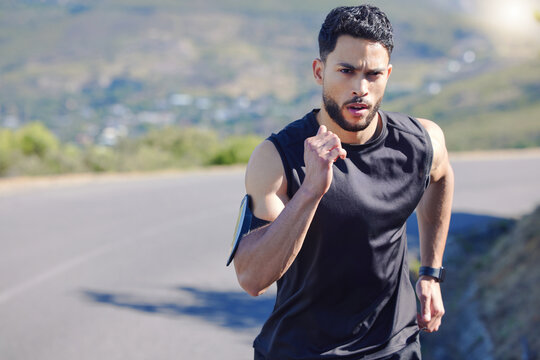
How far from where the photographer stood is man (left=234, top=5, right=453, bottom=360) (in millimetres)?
2486

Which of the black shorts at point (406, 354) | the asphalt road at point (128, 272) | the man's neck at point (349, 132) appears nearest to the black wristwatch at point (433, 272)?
the black shorts at point (406, 354)

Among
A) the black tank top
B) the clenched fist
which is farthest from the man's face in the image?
the clenched fist

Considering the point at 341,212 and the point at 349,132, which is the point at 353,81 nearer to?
the point at 349,132

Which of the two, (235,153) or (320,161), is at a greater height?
(320,161)

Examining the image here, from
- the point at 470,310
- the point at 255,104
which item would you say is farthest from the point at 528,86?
the point at 470,310

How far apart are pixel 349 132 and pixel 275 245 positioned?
0.57 m

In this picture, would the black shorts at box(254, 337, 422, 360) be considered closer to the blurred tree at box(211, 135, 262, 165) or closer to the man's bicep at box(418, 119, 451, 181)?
the man's bicep at box(418, 119, 451, 181)

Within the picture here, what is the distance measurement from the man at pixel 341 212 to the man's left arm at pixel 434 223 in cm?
23

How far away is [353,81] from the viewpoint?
2648mm

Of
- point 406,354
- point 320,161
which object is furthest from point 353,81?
point 406,354

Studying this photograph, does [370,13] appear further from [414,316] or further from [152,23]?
[152,23]

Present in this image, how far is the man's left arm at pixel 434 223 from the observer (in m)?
3.13

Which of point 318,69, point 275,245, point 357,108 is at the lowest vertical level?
point 275,245

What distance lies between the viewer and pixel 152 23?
146 m
